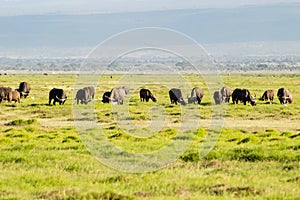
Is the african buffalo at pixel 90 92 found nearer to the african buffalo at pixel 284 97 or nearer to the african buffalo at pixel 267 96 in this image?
the african buffalo at pixel 267 96

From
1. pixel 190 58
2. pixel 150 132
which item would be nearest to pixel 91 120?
pixel 150 132

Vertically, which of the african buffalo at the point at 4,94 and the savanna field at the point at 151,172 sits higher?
the african buffalo at the point at 4,94

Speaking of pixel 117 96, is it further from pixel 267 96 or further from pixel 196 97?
pixel 267 96

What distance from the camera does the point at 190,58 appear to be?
811 inches

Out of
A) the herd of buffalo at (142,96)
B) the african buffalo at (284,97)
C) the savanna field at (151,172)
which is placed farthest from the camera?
the african buffalo at (284,97)

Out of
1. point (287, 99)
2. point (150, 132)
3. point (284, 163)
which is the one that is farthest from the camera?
point (287, 99)

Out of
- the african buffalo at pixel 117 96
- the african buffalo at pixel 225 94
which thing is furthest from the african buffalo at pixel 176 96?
the african buffalo at pixel 117 96

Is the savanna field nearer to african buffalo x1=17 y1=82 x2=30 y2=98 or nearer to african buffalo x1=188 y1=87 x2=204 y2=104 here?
african buffalo x1=188 y1=87 x2=204 y2=104

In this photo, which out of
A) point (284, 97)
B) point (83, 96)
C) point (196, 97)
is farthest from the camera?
point (284, 97)

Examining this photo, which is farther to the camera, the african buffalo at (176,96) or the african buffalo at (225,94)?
the african buffalo at (225,94)

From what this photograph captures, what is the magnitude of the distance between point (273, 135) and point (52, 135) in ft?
31.9

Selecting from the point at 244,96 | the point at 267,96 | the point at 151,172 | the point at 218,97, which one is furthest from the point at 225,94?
the point at 151,172

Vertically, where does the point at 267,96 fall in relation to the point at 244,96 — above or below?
below

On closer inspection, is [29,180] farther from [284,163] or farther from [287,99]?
[287,99]
